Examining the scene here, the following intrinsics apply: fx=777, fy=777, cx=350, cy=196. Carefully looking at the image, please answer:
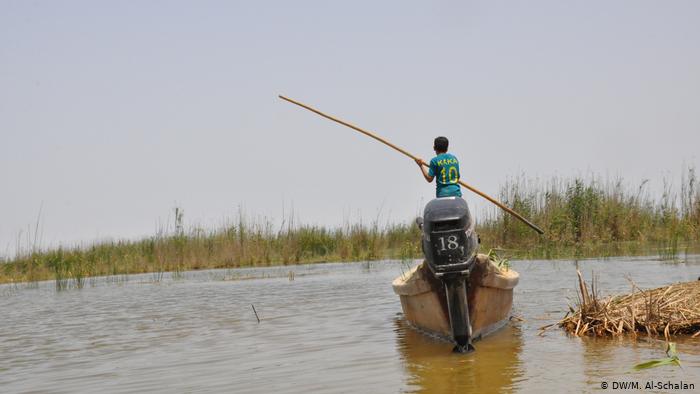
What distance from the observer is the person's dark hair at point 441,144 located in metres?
8.73

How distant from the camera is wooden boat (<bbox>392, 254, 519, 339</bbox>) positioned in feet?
25.5

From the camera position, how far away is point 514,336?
8.42 meters

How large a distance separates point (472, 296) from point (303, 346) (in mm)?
2190

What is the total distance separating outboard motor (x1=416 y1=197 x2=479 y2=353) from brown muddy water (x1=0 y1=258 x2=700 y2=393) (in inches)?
12.9

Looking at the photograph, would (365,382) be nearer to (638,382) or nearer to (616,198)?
(638,382)

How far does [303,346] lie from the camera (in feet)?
29.0

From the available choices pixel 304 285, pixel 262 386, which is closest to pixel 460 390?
pixel 262 386

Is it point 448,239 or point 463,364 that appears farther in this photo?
point 448,239

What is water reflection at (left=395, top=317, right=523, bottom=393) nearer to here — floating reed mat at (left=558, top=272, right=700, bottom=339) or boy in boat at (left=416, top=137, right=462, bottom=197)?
floating reed mat at (left=558, top=272, right=700, bottom=339)

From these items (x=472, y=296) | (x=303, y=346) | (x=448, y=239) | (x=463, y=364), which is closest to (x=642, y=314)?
(x=472, y=296)

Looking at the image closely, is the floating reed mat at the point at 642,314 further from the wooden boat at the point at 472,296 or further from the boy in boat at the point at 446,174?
the boy in boat at the point at 446,174

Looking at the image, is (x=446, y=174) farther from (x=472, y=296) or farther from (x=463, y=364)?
(x=463, y=364)

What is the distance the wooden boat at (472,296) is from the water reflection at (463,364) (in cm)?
18

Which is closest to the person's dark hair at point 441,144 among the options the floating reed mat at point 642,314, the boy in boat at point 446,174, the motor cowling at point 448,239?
the boy in boat at point 446,174
